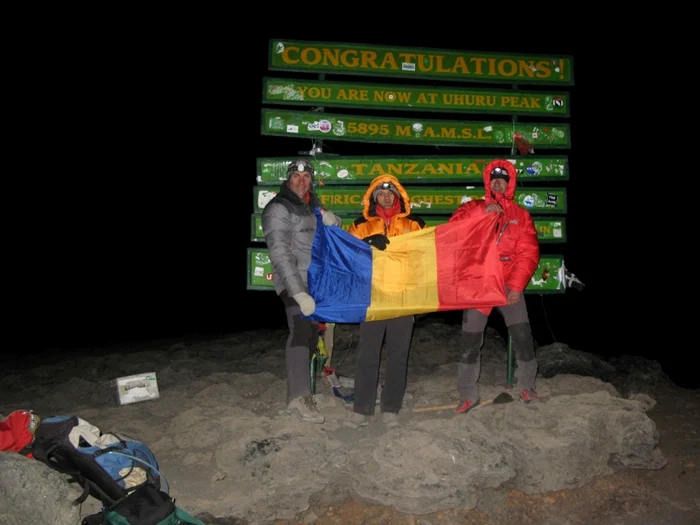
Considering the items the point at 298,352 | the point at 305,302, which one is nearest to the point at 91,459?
the point at 298,352

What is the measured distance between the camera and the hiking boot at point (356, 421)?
4.76m

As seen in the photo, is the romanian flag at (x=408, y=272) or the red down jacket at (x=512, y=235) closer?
the romanian flag at (x=408, y=272)

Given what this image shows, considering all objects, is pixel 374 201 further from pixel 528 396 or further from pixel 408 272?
pixel 528 396

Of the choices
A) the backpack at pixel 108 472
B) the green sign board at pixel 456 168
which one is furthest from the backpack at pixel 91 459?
the green sign board at pixel 456 168

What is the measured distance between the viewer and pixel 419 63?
267 inches

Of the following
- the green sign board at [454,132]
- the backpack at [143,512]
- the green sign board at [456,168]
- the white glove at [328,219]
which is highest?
the green sign board at [454,132]

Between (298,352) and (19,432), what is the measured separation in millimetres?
2122

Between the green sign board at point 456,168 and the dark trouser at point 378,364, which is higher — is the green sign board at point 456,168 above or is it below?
above

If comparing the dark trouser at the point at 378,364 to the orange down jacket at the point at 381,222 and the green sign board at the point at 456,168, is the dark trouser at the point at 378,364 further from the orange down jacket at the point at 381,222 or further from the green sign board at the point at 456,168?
the green sign board at the point at 456,168

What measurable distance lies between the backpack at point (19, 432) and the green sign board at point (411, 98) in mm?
4253

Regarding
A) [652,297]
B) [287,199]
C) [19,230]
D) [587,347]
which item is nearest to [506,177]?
[287,199]

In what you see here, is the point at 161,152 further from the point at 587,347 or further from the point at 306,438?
the point at 306,438

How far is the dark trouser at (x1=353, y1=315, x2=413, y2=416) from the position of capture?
15.9 feet

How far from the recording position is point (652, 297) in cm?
3144
